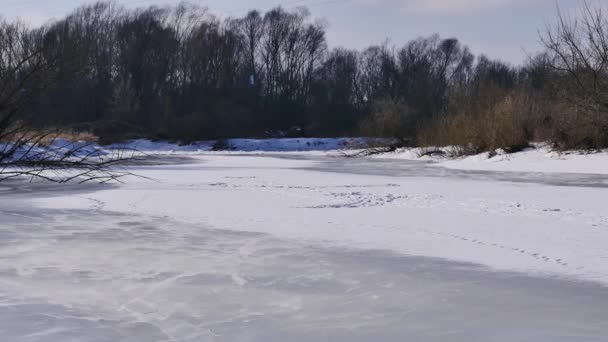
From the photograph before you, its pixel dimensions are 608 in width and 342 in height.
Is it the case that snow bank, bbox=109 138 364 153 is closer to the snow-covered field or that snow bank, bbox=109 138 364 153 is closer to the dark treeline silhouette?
the dark treeline silhouette

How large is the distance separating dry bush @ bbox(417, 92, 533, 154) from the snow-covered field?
13.1 meters

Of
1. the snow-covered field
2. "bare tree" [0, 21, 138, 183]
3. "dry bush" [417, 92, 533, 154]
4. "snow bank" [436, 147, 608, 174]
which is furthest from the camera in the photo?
"dry bush" [417, 92, 533, 154]

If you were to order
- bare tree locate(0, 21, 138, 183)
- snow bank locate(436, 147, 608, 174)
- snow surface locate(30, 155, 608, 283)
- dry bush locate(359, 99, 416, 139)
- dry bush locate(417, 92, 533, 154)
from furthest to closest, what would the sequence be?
dry bush locate(359, 99, 416, 139) < dry bush locate(417, 92, 533, 154) < snow bank locate(436, 147, 608, 174) < snow surface locate(30, 155, 608, 283) < bare tree locate(0, 21, 138, 183)

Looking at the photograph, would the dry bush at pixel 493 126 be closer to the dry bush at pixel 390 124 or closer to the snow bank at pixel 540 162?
the snow bank at pixel 540 162

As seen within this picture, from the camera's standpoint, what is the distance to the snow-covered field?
3479 millimetres

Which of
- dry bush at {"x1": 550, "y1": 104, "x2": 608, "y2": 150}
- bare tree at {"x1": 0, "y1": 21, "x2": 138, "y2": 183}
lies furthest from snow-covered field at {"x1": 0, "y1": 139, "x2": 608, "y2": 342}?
dry bush at {"x1": 550, "y1": 104, "x2": 608, "y2": 150}

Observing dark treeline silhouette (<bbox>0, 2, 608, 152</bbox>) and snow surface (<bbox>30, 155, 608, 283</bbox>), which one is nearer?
snow surface (<bbox>30, 155, 608, 283</bbox>)

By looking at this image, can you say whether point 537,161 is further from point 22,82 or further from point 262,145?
point 262,145

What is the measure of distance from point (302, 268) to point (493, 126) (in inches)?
750

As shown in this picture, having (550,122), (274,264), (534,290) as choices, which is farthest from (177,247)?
(550,122)

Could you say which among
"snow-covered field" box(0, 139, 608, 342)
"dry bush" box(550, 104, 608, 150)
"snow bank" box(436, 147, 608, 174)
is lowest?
"snow-covered field" box(0, 139, 608, 342)

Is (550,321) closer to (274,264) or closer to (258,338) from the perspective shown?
(258,338)

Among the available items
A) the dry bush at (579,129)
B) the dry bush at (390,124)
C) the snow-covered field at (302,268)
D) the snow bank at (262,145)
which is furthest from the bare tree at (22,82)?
the snow bank at (262,145)

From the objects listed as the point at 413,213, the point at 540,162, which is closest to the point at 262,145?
the point at 540,162
